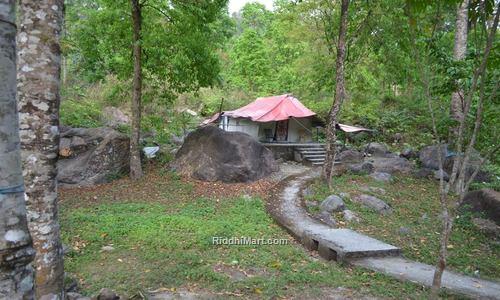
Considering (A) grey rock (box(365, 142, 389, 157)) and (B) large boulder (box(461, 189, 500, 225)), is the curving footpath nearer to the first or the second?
(B) large boulder (box(461, 189, 500, 225))

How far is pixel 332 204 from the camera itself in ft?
33.0

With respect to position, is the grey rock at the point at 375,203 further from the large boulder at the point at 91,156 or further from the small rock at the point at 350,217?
the large boulder at the point at 91,156

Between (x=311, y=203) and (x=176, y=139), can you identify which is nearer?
(x=311, y=203)

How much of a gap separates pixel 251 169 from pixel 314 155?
254 inches

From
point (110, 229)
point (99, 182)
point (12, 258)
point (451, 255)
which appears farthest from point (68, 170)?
point (12, 258)

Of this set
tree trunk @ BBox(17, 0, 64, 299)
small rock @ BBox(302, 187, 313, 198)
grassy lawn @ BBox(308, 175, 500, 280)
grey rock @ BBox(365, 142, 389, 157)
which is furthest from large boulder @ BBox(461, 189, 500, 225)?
tree trunk @ BBox(17, 0, 64, 299)

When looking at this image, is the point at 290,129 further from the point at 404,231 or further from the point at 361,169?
the point at 404,231

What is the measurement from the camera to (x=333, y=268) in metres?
6.34

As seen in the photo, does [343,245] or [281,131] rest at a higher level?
[281,131]

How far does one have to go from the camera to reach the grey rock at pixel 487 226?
8.58 metres

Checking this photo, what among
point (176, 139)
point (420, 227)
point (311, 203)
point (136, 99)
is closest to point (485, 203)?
point (420, 227)

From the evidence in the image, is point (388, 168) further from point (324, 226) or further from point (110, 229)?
point (110, 229)

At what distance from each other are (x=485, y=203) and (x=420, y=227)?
1979 millimetres

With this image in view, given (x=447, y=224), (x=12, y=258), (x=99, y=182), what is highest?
(x=12, y=258)
